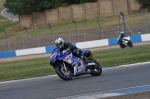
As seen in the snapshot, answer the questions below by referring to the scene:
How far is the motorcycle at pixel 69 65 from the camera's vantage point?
578 inches

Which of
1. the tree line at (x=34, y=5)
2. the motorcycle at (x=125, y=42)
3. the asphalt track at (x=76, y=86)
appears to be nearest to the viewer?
the asphalt track at (x=76, y=86)

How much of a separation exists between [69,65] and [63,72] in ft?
0.99

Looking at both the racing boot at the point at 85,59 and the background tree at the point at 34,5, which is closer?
the racing boot at the point at 85,59

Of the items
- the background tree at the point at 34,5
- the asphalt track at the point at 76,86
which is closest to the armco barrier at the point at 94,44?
the asphalt track at the point at 76,86

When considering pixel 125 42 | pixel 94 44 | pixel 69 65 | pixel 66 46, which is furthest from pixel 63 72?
pixel 94 44

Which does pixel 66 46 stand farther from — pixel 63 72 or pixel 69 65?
pixel 63 72

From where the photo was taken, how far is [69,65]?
49.0 feet

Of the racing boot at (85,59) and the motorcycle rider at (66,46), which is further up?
the motorcycle rider at (66,46)

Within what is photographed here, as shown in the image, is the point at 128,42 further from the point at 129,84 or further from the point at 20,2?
the point at 20,2

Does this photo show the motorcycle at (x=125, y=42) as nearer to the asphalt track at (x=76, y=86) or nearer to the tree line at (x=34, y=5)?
the asphalt track at (x=76, y=86)

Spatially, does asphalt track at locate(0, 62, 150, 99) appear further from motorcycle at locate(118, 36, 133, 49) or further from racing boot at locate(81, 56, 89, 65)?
motorcycle at locate(118, 36, 133, 49)

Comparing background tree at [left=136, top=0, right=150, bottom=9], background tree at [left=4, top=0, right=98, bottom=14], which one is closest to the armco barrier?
background tree at [left=136, top=0, right=150, bottom=9]

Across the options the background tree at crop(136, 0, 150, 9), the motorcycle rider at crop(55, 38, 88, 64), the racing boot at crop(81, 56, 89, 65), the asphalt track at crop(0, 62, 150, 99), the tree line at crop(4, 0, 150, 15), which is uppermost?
the tree line at crop(4, 0, 150, 15)

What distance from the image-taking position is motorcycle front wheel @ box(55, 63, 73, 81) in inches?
578
